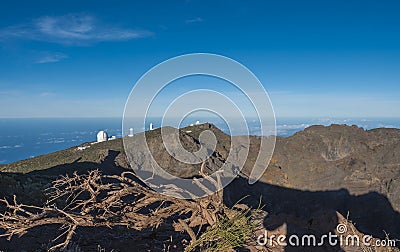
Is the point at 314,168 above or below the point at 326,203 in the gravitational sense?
above

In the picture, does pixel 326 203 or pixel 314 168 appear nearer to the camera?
pixel 326 203

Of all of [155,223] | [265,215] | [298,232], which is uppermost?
[155,223]

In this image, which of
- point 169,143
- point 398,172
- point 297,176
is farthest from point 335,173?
point 169,143

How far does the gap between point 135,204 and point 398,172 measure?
2772 centimetres

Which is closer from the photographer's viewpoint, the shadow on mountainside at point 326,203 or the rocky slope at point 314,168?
the shadow on mountainside at point 326,203

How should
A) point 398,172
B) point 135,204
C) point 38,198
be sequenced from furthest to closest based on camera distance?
point 398,172
point 38,198
point 135,204

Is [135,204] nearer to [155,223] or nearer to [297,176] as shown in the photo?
[155,223]

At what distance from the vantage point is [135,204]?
16.8 feet

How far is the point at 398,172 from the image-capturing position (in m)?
25.3

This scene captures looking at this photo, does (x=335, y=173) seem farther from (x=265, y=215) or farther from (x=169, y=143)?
(x=265, y=215)

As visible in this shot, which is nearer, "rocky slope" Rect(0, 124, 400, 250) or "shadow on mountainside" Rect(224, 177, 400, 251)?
"shadow on mountainside" Rect(224, 177, 400, 251)

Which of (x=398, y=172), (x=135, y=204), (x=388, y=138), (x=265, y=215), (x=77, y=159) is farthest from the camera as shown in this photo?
(x=388, y=138)

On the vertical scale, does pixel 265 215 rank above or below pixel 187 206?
below

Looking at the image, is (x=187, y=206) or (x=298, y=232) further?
(x=298, y=232)
